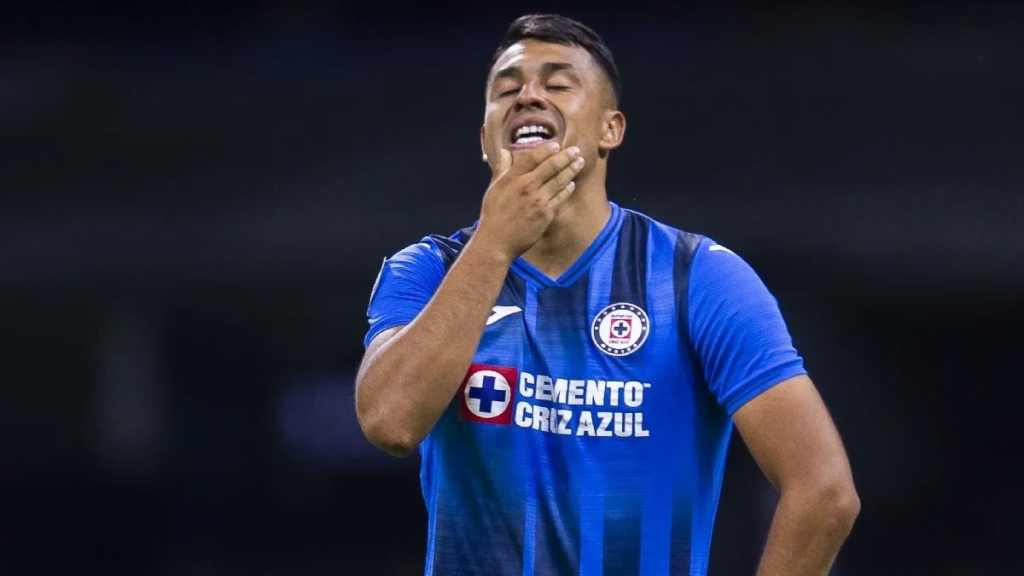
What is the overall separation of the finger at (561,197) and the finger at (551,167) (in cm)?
4

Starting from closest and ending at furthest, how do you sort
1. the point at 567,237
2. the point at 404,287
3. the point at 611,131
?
the point at 404,287
the point at 567,237
the point at 611,131

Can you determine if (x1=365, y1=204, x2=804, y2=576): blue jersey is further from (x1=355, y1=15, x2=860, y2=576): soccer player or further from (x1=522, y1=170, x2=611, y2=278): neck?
(x1=522, y1=170, x2=611, y2=278): neck

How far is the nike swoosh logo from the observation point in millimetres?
2693

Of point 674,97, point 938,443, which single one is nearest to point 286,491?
point 674,97

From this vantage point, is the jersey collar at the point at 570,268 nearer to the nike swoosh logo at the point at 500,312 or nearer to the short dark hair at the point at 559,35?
the nike swoosh logo at the point at 500,312

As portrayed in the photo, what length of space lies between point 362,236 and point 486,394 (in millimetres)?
2839

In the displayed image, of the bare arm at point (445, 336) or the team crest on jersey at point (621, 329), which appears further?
the team crest on jersey at point (621, 329)

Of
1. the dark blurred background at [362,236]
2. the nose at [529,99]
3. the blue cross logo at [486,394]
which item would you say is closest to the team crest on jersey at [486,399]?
the blue cross logo at [486,394]

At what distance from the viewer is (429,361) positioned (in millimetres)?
2381

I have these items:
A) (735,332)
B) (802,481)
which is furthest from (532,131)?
(802,481)

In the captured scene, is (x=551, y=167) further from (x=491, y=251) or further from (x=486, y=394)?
(x=486, y=394)

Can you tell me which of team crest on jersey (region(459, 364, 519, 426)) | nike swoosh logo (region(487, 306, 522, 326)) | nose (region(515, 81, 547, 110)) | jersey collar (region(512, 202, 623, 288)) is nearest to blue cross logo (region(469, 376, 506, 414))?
team crest on jersey (region(459, 364, 519, 426))

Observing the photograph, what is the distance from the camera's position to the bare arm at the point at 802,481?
2.29 metres

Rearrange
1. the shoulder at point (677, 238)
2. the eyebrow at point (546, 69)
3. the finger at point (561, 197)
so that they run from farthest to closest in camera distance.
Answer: the eyebrow at point (546, 69) < the shoulder at point (677, 238) < the finger at point (561, 197)
